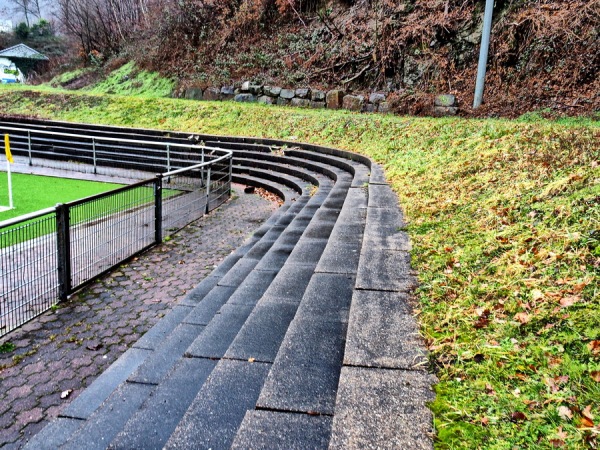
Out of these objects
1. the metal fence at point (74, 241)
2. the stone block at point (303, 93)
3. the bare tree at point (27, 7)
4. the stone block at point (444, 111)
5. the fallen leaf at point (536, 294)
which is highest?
the bare tree at point (27, 7)

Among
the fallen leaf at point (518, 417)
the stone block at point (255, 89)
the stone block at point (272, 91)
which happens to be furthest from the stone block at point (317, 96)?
the fallen leaf at point (518, 417)

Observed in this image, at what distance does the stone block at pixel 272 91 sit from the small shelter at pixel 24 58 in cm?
3335

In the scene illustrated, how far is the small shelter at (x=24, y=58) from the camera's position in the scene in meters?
43.2

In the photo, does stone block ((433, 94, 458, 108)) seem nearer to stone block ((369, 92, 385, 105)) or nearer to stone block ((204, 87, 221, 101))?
stone block ((369, 92, 385, 105))

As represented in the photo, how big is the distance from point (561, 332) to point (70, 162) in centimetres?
1527

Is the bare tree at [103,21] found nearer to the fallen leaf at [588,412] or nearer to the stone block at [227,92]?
the stone block at [227,92]

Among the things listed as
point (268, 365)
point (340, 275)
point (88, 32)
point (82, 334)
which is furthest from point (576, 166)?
point (88, 32)

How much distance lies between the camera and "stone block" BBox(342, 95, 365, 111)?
1648 centimetres

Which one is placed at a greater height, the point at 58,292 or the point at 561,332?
the point at 561,332

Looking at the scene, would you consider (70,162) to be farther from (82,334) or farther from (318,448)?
(318,448)

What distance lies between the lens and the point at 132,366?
3455mm

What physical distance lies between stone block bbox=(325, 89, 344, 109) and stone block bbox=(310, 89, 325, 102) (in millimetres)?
267

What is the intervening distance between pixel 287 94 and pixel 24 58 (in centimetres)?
3769

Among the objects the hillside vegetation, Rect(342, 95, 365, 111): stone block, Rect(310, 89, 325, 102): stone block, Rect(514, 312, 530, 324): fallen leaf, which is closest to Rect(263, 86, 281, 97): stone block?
the hillside vegetation
